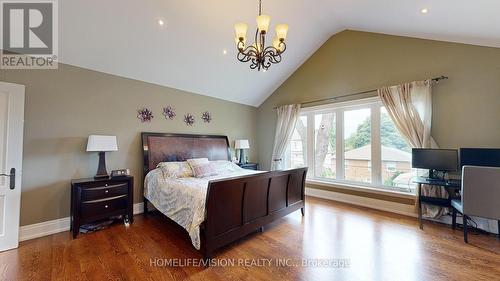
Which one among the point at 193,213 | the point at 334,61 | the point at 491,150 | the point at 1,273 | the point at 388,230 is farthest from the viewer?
the point at 334,61

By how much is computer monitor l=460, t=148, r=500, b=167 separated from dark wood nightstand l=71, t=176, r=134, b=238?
203 inches

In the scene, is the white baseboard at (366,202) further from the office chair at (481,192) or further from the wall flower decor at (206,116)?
the wall flower decor at (206,116)

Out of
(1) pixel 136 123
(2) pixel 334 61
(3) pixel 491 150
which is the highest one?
(2) pixel 334 61

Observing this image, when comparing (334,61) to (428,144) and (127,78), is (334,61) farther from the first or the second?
(127,78)

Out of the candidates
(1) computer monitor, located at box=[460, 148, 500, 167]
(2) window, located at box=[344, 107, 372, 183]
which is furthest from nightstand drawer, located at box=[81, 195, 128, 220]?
(1) computer monitor, located at box=[460, 148, 500, 167]

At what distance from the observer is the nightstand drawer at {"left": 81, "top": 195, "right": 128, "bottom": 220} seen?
2.95m

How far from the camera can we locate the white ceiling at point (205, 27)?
106 inches

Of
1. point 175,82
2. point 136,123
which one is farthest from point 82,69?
point 175,82

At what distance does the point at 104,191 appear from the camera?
10.3 ft

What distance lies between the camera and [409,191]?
379cm

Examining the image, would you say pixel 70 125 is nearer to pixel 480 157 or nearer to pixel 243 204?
pixel 243 204

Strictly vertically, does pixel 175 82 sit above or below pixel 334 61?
below

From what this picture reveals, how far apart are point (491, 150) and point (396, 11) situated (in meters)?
2.35

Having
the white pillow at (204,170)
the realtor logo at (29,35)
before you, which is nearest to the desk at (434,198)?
the white pillow at (204,170)
